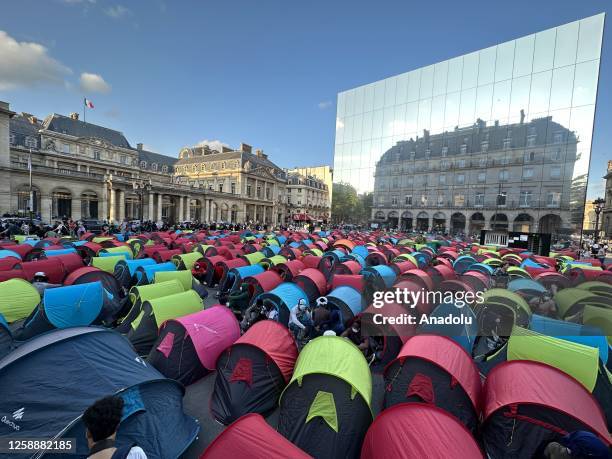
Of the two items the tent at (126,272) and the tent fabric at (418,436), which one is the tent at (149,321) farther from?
the tent fabric at (418,436)

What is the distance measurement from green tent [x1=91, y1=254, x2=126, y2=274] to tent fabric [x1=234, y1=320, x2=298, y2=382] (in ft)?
32.5

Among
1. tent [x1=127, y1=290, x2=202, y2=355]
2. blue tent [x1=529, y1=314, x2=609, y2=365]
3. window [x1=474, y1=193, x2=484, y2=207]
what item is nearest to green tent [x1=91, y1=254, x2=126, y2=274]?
tent [x1=127, y1=290, x2=202, y2=355]

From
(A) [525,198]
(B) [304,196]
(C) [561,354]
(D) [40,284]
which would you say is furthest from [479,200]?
(D) [40,284]

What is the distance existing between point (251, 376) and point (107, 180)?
41.3 m

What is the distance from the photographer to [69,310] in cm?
748

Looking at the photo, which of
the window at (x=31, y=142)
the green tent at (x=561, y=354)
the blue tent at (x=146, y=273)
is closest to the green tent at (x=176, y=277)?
the blue tent at (x=146, y=273)

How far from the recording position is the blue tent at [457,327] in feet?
23.5

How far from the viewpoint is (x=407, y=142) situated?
5256 centimetres

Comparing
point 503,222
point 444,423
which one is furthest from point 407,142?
point 444,423

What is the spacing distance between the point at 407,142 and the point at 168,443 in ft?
186

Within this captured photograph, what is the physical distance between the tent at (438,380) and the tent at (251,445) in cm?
261

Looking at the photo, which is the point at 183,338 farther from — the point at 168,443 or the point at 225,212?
the point at 225,212

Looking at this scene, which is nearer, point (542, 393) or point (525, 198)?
point (542, 393)

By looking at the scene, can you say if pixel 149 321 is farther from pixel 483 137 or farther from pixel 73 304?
pixel 483 137
